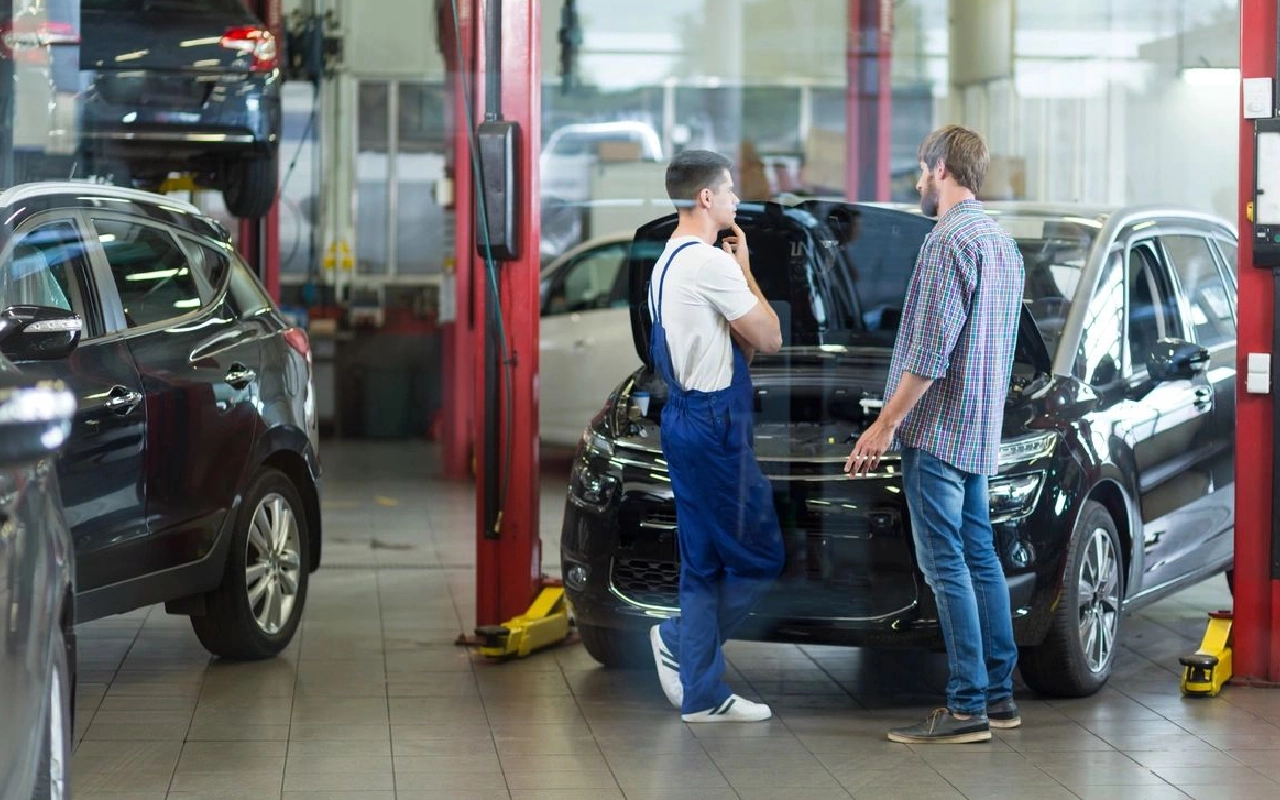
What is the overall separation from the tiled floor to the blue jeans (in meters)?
0.23

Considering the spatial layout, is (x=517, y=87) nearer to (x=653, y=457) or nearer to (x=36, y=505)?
(x=653, y=457)

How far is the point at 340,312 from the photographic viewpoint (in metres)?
15.4

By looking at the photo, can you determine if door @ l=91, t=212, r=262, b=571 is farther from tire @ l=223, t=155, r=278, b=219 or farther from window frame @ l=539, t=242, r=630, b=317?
window frame @ l=539, t=242, r=630, b=317

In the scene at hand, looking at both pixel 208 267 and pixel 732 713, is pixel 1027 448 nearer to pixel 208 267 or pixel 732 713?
pixel 732 713

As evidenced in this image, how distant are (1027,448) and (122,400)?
2.85 m

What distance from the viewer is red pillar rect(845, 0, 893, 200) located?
41.2 feet

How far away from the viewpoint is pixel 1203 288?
7.42m

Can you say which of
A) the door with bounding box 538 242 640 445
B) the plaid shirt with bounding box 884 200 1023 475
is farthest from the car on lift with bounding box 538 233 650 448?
the plaid shirt with bounding box 884 200 1023 475

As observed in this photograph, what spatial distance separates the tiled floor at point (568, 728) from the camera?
209 inches

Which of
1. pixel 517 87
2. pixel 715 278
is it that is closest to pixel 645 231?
pixel 517 87

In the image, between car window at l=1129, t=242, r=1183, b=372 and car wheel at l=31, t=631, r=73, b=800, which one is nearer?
car wheel at l=31, t=631, r=73, b=800

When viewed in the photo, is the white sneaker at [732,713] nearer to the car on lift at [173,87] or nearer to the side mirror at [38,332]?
the side mirror at [38,332]

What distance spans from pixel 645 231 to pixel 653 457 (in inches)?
39.6

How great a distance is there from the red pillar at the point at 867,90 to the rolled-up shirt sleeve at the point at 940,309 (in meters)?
6.65
